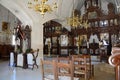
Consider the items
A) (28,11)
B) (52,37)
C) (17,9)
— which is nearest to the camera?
(17,9)

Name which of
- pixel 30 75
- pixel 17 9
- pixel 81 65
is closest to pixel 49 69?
pixel 81 65

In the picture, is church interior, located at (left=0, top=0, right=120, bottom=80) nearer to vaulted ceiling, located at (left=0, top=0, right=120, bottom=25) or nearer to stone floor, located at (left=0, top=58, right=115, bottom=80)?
vaulted ceiling, located at (left=0, top=0, right=120, bottom=25)

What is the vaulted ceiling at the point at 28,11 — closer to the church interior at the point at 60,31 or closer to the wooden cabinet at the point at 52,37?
the church interior at the point at 60,31

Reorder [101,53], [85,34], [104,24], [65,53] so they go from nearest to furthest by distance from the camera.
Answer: [101,53]
[104,24]
[85,34]
[65,53]

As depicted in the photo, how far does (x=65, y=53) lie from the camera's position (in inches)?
684

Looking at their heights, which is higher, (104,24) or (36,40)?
(104,24)

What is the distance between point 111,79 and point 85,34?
986 centimetres

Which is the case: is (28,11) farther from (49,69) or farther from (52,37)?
(49,69)

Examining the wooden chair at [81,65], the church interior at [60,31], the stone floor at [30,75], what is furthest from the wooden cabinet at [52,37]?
the wooden chair at [81,65]

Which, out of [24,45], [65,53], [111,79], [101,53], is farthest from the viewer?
[65,53]

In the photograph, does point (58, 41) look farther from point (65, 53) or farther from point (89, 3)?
point (89, 3)

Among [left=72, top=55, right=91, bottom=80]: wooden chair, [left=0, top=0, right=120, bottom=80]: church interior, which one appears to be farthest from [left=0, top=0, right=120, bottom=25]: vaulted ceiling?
[left=72, top=55, right=91, bottom=80]: wooden chair

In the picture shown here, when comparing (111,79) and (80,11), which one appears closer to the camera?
(111,79)

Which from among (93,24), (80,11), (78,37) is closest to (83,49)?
(78,37)
